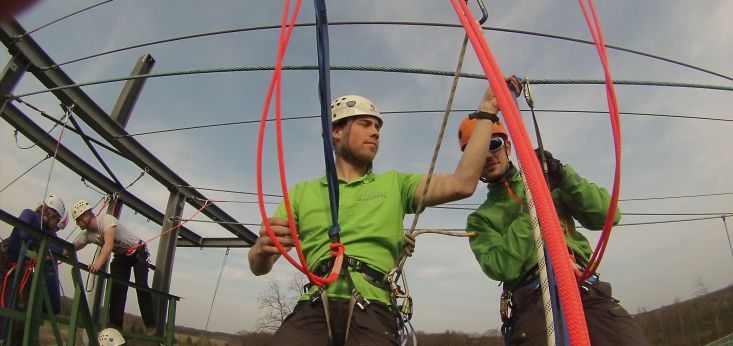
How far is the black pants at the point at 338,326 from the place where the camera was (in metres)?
1.94

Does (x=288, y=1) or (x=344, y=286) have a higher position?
(x=288, y=1)

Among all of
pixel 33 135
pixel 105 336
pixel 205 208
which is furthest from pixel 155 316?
pixel 33 135

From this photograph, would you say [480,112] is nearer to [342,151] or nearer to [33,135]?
[342,151]

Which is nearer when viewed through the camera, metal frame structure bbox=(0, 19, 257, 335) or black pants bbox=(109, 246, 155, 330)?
metal frame structure bbox=(0, 19, 257, 335)

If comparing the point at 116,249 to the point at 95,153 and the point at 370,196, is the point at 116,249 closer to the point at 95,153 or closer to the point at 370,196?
the point at 95,153

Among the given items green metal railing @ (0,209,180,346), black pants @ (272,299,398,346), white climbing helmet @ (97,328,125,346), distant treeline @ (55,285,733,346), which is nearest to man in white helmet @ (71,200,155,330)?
green metal railing @ (0,209,180,346)

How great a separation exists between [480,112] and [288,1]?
86cm

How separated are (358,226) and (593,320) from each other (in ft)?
4.33

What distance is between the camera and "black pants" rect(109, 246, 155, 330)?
6.81m

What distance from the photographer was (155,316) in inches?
296

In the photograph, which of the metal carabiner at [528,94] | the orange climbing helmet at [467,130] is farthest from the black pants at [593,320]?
the metal carabiner at [528,94]

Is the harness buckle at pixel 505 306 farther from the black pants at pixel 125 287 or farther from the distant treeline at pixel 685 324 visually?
the distant treeline at pixel 685 324

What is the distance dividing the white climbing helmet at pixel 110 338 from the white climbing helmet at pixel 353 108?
5179 millimetres

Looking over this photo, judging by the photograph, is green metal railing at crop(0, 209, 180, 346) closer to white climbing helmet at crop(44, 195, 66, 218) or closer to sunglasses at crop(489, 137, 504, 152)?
white climbing helmet at crop(44, 195, 66, 218)
